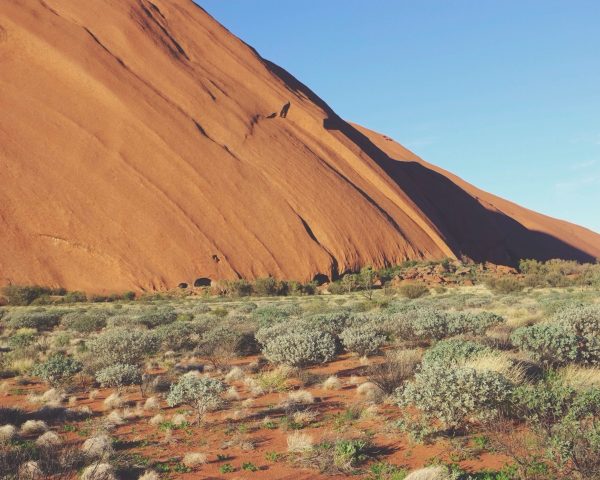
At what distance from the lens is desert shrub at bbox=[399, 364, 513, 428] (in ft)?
15.7

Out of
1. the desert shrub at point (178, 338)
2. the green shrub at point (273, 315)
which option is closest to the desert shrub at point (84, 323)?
the desert shrub at point (178, 338)

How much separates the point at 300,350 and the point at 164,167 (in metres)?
26.8

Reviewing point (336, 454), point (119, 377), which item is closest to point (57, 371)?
point (119, 377)

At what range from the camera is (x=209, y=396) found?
6.15 meters

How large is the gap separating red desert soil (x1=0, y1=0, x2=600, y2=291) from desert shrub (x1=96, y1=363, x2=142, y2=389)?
21.2 metres

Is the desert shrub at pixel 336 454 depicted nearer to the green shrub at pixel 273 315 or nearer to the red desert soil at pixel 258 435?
the red desert soil at pixel 258 435

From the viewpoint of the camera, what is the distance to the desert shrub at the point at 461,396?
4.79 metres

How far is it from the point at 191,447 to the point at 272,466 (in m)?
1.08

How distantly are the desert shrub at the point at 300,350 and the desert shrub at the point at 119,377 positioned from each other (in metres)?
2.19

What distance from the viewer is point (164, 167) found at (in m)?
32.8

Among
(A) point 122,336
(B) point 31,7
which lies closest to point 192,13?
(B) point 31,7

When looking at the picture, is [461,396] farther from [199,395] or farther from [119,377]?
→ [119,377]

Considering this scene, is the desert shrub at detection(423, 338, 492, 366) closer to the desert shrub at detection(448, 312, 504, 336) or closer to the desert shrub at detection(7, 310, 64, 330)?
the desert shrub at detection(448, 312, 504, 336)

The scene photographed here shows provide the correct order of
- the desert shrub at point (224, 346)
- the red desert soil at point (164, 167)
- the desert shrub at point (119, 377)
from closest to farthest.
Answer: the desert shrub at point (119, 377) < the desert shrub at point (224, 346) < the red desert soil at point (164, 167)
